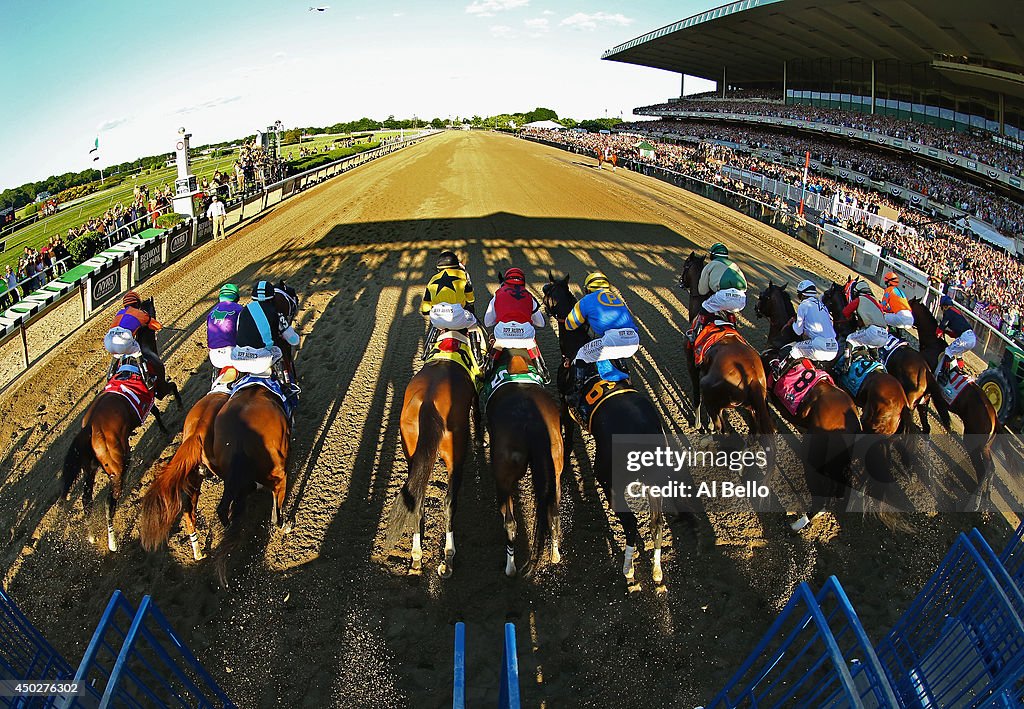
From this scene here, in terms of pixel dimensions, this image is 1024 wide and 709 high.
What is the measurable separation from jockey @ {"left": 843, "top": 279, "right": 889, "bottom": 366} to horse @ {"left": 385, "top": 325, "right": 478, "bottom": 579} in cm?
414

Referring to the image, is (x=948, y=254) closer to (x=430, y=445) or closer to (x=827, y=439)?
(x=827, y=439)

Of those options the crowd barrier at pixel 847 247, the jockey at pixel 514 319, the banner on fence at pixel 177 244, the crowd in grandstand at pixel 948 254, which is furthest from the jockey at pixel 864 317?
the banner on fence at pixel 177 244

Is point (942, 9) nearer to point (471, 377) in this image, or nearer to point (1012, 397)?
point (1012, 397)

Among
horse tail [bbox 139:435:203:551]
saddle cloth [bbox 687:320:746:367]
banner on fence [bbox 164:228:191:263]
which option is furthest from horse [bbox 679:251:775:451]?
banner on fence [bbox 164:228:191:263]

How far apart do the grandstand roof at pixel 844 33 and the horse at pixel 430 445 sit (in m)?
30.0

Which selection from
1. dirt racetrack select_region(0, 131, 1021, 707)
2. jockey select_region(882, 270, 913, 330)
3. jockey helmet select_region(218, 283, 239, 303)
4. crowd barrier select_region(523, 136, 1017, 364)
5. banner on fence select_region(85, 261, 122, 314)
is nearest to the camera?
dirt racetrack select_region(0, 131, 1021, 707)

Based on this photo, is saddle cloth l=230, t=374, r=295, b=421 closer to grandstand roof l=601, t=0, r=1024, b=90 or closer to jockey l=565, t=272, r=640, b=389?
jockey l=565, t=272, r=640, b=389

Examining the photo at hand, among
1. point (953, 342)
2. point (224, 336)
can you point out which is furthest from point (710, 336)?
point (224, 336)

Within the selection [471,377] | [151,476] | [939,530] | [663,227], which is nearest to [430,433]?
[471,377]

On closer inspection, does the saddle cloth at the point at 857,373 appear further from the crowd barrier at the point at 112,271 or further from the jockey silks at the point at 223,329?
the crowd barrier at the point at 112,271

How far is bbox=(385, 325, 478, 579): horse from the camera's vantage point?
461 cm

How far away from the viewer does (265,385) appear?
A: 514cm

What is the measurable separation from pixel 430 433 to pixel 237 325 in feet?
7.63

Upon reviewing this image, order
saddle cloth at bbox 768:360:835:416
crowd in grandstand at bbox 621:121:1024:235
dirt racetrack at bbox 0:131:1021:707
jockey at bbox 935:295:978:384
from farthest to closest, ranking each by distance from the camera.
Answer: crowd in grandstand at bbox 621:121:1024:235 < jockey at bbox 935:295:978:384 < saddle cloth at bbox 768:360:835:416 < dirt racetrack at bbox 0:131:1021:707
